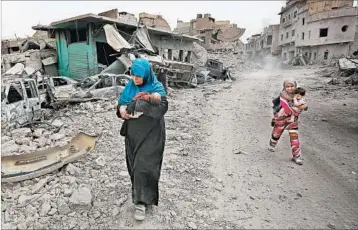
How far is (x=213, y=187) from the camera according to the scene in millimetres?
3768

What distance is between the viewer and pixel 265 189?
3.73 metres

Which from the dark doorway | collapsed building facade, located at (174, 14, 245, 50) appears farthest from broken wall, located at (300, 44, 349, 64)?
the dark doorway

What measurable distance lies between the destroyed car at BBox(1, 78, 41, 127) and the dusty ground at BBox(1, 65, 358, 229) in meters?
1.35

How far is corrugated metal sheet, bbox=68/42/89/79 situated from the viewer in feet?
47.6

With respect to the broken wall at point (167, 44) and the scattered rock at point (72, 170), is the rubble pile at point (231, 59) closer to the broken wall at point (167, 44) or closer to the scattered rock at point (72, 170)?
the broken wall at point (167, 44)

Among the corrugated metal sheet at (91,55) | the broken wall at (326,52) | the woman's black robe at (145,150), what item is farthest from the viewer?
the broken wall at (326,52)

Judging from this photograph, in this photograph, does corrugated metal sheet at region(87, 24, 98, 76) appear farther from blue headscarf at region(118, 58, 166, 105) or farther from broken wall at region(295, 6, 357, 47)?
broken wall at region(295, 6, 357, 47)

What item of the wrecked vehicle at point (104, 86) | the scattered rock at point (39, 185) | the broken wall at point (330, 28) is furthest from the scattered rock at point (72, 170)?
the broken wall at point (330, 28)

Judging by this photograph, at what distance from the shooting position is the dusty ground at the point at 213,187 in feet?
9.89

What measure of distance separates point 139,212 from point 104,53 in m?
13.8

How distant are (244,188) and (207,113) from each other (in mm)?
5138

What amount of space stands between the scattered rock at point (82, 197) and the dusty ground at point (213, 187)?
13 millimetres

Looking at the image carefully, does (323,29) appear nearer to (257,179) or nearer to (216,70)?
(216,70)

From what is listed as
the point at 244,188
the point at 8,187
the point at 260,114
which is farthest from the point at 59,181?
the point at 260,114
